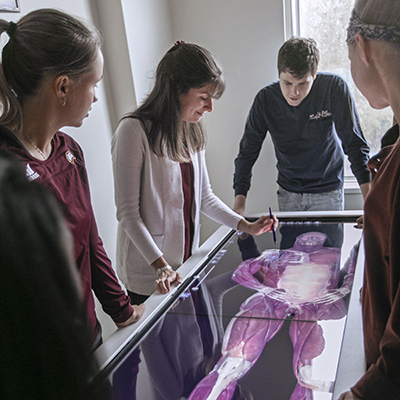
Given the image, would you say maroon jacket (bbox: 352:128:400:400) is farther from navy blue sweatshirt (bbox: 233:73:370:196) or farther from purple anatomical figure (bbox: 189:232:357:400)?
Answer: navy blue sweatshirt (bbox: 233:73:370:196)

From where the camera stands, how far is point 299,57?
2041 millimetres

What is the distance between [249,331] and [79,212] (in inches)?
22.0

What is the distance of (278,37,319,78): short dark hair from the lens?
2043 millimetres

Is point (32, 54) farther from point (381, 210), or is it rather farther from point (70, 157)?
point (381, 210)

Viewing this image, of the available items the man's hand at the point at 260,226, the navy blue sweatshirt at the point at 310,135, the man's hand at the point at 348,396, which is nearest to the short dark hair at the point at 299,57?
the navy blue sweatshirt at the point at 310,135

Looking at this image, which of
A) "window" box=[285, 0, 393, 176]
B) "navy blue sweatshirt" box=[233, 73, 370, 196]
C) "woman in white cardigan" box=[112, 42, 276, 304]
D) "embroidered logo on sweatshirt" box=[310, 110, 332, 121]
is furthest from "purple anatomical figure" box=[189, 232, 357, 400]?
"window" box=[285, 0, 393, 176]

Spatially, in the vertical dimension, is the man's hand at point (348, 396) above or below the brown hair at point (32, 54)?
below

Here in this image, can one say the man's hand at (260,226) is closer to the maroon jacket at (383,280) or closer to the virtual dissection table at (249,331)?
the virtual dissection table at (249,331)

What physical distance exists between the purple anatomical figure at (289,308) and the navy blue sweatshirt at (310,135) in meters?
0.71

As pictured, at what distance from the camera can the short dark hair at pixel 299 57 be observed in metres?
2.04

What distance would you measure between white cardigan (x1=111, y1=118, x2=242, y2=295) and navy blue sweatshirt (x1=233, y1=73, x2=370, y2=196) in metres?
0.82

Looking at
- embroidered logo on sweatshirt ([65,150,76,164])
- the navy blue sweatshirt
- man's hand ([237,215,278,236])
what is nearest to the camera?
embroidered logo on sweatshirt ([65,150,76,164])

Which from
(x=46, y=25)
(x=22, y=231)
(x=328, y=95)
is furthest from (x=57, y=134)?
(x=328, y=95)

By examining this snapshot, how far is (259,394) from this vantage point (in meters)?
0.85
